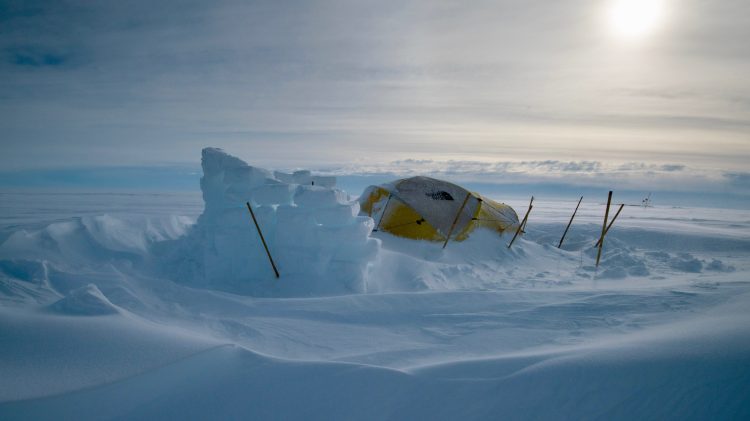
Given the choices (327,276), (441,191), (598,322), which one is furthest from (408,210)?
(598,322)

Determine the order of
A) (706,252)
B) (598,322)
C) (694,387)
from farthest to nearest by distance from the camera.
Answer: (706,252)
(598,322)
(694,387)

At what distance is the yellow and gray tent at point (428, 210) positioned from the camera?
14117 mm

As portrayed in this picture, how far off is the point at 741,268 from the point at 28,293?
17.5 metres

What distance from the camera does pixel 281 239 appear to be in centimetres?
989

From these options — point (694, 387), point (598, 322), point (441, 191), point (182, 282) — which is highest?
point (441, 191)

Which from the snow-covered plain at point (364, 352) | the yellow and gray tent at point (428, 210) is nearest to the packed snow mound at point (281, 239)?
the snow-covered plain at point (364, 352)

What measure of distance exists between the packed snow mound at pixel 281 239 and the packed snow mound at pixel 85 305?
429 centimetres

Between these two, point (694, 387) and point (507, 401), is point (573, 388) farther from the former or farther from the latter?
point (694, 387)

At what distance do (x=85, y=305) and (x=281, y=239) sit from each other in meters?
5.13

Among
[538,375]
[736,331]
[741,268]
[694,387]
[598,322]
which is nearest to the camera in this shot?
[694,387]

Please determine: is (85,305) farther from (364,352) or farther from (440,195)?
(440,195)

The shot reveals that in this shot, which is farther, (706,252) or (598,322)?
(706,252)

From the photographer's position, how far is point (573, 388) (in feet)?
11.3

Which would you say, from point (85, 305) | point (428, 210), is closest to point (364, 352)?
point (85, 305)
